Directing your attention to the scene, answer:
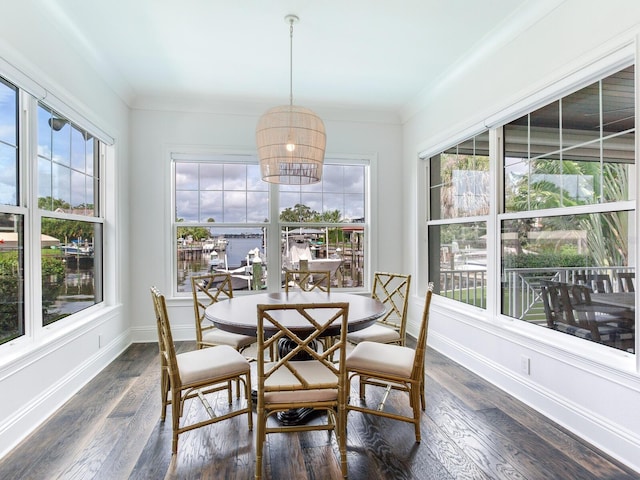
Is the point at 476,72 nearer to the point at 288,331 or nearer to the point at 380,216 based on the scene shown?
the point at 380,216

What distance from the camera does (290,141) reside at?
262 cm

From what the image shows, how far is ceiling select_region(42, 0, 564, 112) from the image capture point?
8.35 feet

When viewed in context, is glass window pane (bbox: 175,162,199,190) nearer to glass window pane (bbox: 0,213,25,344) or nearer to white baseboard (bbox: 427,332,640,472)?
glass window pane (bbox: 0,213,25,344)

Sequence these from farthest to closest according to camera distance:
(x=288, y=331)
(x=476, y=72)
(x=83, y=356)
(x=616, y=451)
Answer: (x=476, y=72), (x=83, y=356), (x=616, y=451), (x=288, y=331)

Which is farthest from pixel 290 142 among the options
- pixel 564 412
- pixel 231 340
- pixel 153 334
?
pixel 153 334

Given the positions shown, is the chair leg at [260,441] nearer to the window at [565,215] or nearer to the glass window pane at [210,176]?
the window at [565,215]

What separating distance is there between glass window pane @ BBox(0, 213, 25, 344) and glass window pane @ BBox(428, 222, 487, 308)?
354 centimetres

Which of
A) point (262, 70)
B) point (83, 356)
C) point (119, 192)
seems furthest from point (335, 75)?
point (83, 356)

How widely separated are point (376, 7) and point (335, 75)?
1.09m

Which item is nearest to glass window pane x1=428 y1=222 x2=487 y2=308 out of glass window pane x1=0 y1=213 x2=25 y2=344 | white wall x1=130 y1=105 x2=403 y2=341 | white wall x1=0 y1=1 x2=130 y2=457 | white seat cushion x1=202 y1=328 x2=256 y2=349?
white wall x1=130 y1=105 x2=403 y2=341

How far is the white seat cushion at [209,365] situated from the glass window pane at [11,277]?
3.51 ft

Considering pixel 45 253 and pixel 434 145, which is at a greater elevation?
pixel 434 145

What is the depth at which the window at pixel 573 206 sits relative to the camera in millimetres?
2113

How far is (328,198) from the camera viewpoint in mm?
4633
